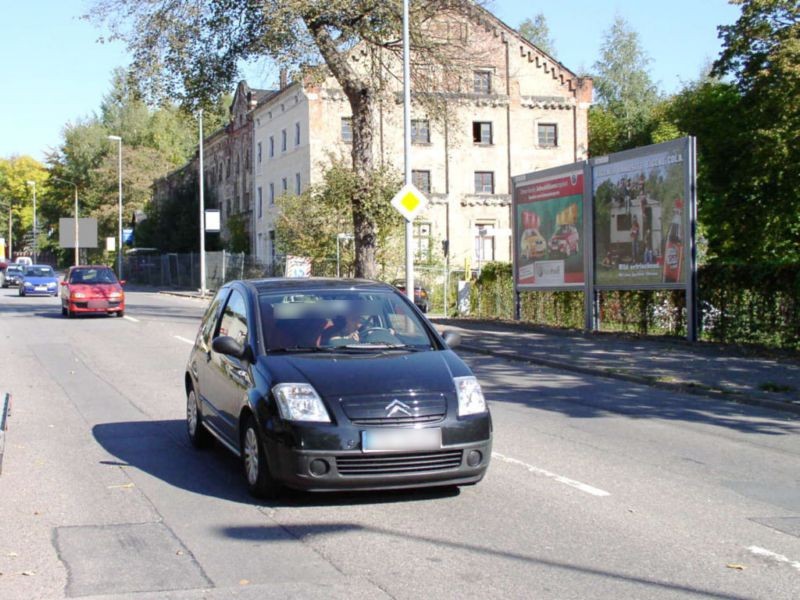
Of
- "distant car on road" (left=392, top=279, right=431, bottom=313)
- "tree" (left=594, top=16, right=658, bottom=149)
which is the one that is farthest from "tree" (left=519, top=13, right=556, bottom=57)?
"distant car on road" (left=392, top=279, right=431, bottom=313)

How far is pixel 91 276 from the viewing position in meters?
31.2

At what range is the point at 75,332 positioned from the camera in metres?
25.2

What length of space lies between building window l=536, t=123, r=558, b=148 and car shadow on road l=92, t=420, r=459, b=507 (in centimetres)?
4770

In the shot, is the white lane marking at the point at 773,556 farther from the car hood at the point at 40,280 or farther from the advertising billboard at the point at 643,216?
the car hood at the point at 40,280

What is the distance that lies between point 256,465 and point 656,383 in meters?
8.51

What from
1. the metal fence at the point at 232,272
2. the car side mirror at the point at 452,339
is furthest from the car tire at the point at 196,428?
the metal fence at the point at 232,272

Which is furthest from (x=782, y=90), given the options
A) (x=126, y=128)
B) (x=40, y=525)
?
(x=126, y=128)

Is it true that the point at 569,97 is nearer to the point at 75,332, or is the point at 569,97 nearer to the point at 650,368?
the point at 75,332

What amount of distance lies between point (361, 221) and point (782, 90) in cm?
1685

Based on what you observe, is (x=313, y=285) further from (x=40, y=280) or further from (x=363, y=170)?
(x=40, y=280)

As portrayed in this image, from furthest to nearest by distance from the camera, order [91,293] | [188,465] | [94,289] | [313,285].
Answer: [94,289] → [91,293] → [188,465] → [313,285]

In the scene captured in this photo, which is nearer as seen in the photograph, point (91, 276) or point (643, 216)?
point (643, 216)

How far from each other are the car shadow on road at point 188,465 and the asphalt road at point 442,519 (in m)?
0.03

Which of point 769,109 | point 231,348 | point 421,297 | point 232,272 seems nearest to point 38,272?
point 232,272
